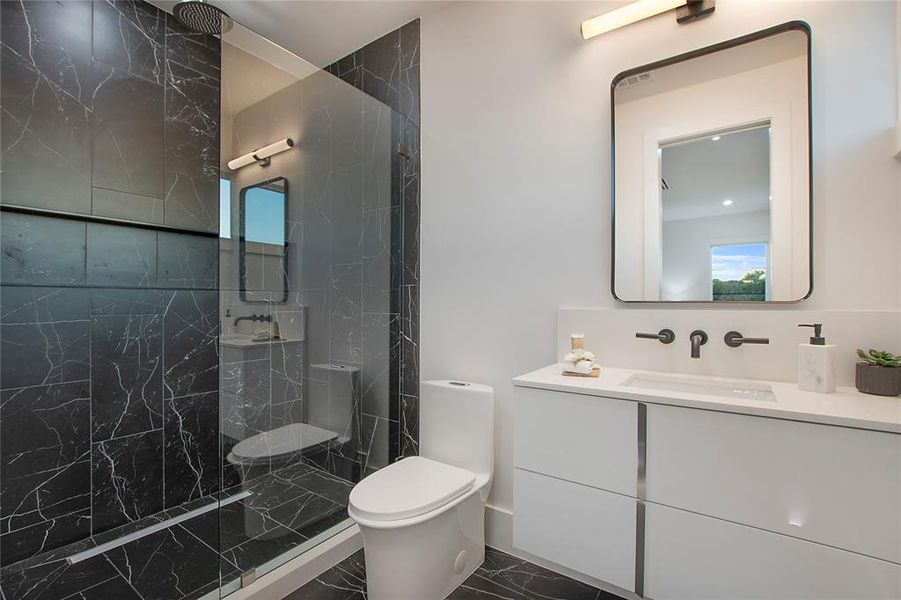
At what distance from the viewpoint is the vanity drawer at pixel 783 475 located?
852 millimetres

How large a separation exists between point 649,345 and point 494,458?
2.90 ft

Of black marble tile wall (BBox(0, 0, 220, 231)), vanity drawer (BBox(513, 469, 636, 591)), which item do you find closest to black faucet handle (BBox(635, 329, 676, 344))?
vanity drawer (BBox(513, 469, 636, 591))

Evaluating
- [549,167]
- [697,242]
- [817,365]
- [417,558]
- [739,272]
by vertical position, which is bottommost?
[417,558]

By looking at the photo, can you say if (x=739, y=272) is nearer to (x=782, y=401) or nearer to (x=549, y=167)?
(x=782, y=401)

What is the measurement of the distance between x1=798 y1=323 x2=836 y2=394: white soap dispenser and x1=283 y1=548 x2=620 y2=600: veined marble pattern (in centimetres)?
102

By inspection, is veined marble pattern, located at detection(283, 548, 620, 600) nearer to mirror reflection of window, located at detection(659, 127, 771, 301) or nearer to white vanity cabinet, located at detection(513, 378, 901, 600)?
white vanity cabinet, located at detection(513, 378, 901, 600)

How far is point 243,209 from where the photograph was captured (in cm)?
162

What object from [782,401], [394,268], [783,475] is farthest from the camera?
[394,268]

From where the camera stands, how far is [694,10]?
4.77ft

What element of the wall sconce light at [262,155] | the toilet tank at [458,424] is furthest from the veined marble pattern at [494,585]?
the wall sconce light at [262,155]

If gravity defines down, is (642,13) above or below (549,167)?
above

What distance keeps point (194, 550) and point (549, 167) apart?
7.35ft

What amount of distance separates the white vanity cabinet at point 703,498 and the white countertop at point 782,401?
1cm

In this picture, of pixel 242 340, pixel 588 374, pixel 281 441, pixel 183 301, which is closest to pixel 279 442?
pixel 281 441
